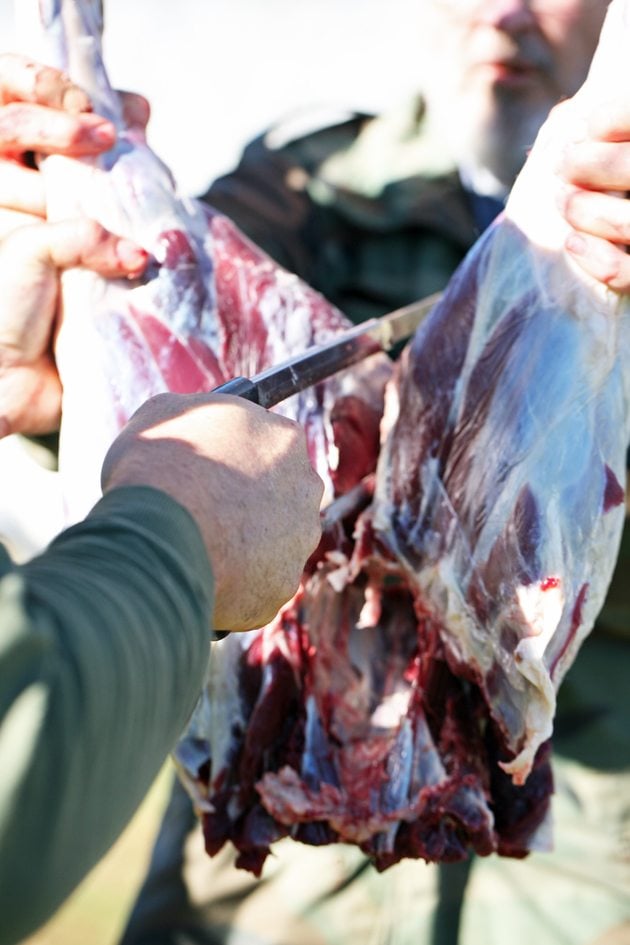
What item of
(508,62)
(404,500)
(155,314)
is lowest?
(404,500)

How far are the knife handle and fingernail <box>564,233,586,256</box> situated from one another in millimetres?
330

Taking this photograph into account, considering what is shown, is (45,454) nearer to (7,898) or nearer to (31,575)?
(31,575)

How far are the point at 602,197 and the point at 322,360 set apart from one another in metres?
0.29

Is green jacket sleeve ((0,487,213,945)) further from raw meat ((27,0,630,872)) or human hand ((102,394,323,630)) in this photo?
raw meat ((27,0,630,872))

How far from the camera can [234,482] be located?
73 cm

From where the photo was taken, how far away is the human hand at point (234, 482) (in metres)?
0.71

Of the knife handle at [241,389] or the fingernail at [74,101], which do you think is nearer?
the knife handle at [241,389]

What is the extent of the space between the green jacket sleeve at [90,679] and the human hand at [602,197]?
0.51 m

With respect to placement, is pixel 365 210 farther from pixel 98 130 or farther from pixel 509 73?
pixel 98 130

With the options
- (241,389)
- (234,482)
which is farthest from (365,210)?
(234,482)

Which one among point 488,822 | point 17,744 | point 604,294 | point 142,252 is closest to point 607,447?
point 604,294

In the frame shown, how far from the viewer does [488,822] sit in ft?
3.70

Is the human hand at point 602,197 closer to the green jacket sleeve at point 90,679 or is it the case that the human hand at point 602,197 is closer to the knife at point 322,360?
the knife at point 322,360

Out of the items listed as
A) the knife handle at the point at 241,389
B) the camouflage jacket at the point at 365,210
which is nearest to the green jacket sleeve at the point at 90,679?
the knife handle at the point at 241,389
